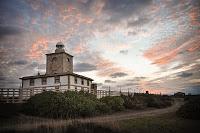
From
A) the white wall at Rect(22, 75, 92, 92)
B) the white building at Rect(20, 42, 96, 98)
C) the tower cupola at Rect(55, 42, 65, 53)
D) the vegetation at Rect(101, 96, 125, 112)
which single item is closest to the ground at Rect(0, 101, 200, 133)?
the vegetation at Rect(101, 96, 125, 112)

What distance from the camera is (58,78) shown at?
1297 inches

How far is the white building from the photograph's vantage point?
3222 cm

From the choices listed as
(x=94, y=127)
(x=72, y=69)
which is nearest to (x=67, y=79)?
(x=72, y=69)

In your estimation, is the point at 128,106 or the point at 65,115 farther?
the point at 128,106

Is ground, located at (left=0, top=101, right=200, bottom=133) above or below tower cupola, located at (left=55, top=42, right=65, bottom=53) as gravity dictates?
below

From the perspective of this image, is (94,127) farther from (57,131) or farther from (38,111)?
(38,111)

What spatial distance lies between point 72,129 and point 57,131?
80cm

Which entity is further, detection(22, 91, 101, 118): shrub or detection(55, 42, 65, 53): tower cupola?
detection(55, 42, 65, 53): tower cupola

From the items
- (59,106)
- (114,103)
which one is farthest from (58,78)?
(59,106)

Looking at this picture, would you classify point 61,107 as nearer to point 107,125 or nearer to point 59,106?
point 59,106

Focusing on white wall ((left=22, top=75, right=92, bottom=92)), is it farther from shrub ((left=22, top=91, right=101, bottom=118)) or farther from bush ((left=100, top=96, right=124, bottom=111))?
shrub ((left=22, top=91, right=101, bottom=118))

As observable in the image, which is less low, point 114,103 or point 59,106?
point 59,106

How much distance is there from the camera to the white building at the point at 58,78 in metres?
32.2

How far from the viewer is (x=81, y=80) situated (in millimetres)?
35938
